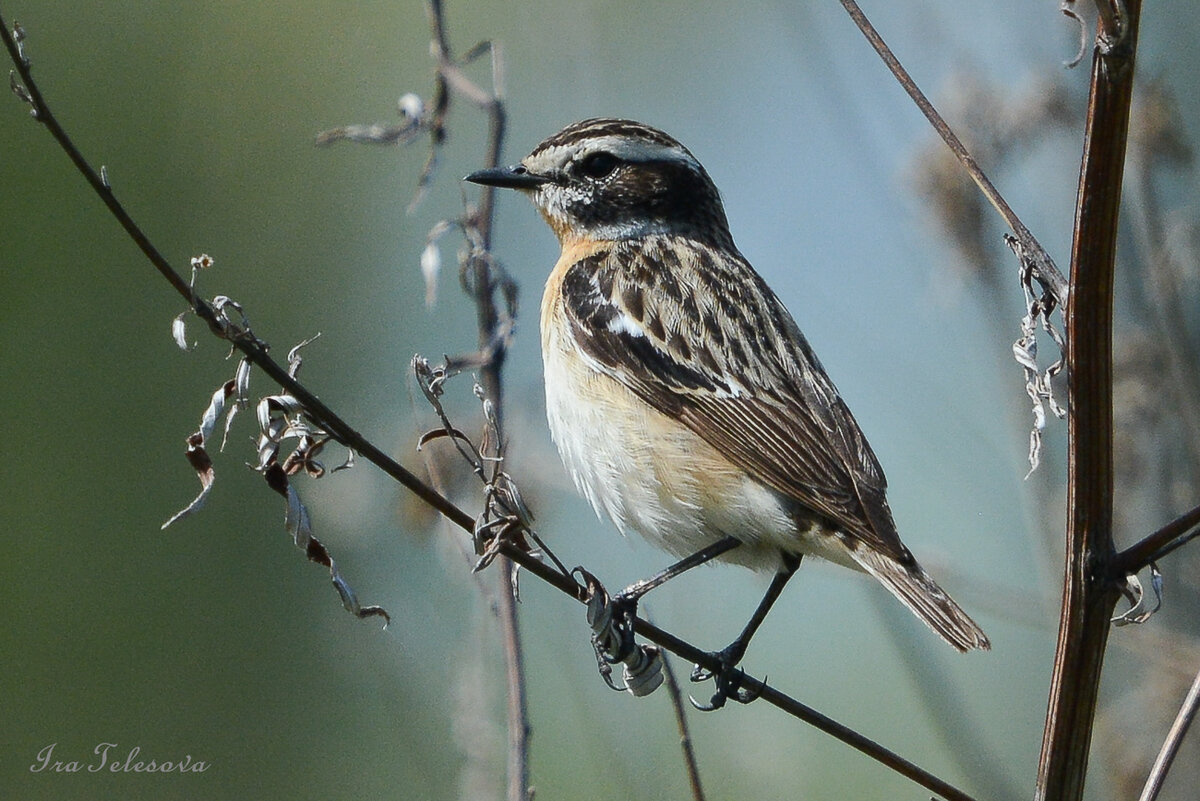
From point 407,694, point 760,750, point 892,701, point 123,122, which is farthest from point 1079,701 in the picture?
point 123,122

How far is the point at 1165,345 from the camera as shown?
13.1 feet

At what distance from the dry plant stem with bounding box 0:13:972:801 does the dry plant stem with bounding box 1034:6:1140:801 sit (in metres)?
0.33

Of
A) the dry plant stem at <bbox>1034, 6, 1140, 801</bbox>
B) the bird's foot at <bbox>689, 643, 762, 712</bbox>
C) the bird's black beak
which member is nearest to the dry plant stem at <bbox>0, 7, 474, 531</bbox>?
the dry plant stem at <bbox>1034, 6, 1140, 801</bbox>

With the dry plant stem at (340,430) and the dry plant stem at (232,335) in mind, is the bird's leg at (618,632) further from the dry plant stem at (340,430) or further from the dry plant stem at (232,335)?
the dry plant stem at (232,335)

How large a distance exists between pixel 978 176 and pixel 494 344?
1655 millimetres

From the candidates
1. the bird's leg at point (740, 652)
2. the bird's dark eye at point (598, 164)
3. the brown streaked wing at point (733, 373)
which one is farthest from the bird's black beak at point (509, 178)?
the bird's leg at point (740, 652)

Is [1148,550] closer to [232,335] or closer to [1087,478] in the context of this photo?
[1087,478]

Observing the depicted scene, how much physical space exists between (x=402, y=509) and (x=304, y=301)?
538cm

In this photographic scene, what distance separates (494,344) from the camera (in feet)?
11.8

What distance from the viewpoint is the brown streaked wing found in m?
3.63

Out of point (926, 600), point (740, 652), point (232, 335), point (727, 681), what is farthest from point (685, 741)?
point (232, 335)

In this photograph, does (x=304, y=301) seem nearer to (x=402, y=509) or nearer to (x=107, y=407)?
(x=107, y=407)

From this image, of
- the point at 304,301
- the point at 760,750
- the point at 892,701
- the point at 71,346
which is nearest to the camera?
the point at 760,750

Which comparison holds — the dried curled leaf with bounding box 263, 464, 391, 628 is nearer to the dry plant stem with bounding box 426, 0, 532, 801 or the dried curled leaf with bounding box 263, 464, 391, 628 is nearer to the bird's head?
the dry plant stem with bounding box 426, 0, 532, 801
